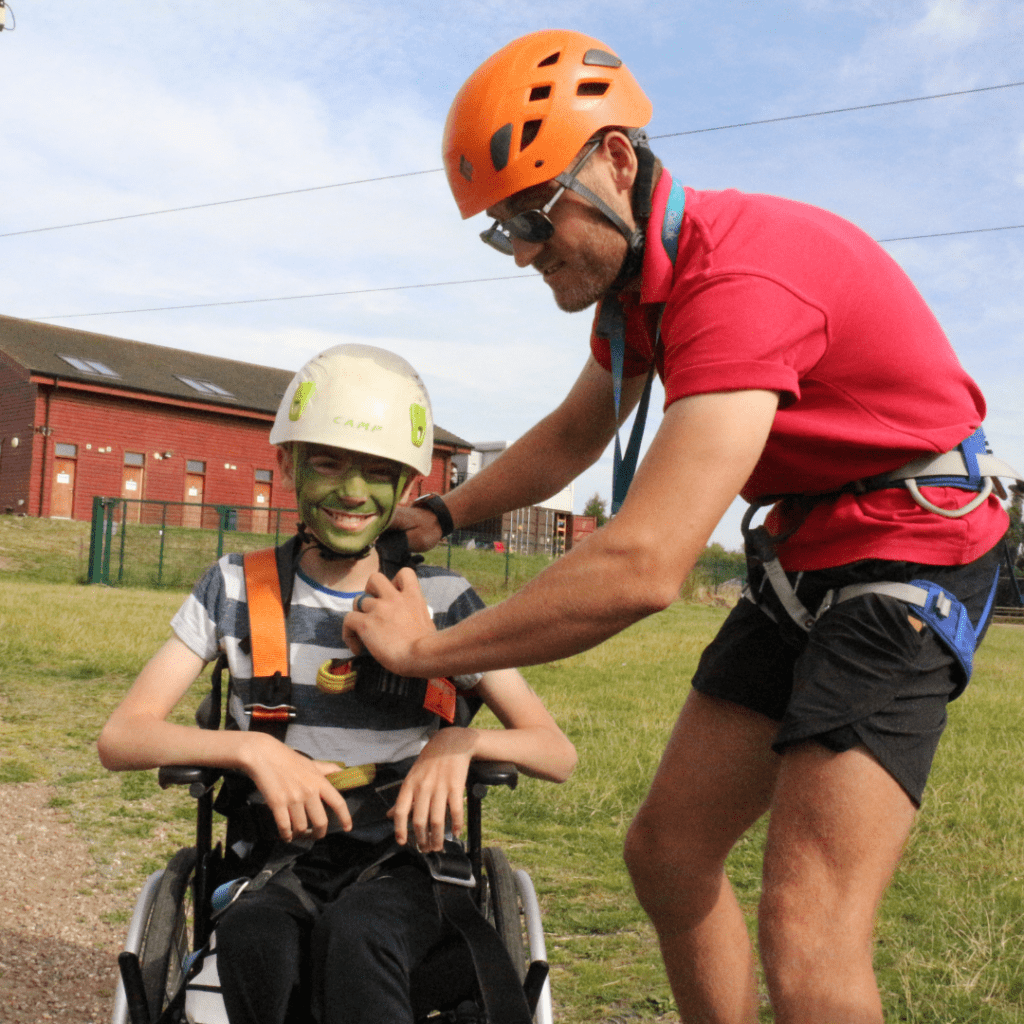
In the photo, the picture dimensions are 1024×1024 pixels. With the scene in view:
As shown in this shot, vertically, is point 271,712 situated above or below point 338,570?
below

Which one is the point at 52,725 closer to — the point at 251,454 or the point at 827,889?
the point at 827,889

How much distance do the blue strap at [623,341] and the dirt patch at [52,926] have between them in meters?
2.20

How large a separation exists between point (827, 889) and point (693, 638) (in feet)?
47.1

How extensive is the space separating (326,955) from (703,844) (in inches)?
36.3

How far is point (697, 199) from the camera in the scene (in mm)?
2246

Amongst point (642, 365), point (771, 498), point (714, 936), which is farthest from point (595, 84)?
point (714, 936)

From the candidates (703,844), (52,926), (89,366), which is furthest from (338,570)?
(89,366)

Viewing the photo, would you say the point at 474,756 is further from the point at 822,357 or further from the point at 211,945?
the point at 822,357

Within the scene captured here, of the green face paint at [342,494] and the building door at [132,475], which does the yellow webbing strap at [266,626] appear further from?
the building door at [132,475]

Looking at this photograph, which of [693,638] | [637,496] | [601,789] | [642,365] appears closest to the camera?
[637,496]

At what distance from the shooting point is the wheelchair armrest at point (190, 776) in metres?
2.29

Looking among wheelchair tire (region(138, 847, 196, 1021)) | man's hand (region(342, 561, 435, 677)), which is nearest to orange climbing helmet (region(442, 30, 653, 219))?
man's hand (region(342, 561, 435, 677))

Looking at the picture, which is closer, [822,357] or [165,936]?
[822,357]

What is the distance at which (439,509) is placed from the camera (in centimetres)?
301
